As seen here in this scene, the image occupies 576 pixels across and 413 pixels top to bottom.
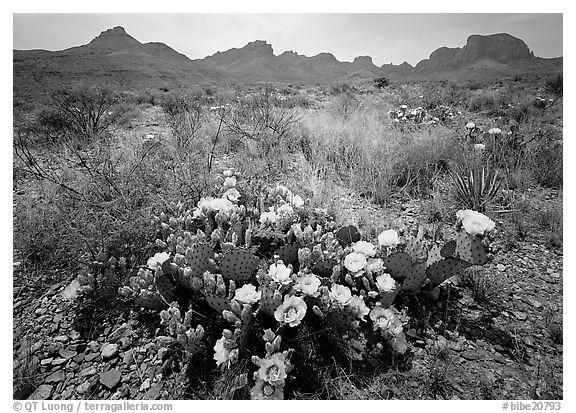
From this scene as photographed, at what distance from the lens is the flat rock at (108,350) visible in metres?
1.76

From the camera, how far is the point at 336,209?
10.2ft

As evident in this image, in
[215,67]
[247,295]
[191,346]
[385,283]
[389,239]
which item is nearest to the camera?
[191,346]

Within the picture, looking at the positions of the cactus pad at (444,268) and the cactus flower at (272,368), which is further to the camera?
the cactus pad at (444,268)

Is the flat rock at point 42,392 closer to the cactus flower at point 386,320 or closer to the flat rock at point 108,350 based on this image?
the flat rock at point 108,350

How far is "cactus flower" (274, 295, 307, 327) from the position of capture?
1589mm

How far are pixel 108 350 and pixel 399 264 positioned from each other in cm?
175

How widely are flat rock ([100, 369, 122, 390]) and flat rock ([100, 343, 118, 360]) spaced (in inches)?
3.8

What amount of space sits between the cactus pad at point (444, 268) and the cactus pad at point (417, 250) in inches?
3.4

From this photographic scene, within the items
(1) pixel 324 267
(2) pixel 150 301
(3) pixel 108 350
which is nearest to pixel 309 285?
(1) pixel 324 267

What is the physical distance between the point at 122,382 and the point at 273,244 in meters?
1.18

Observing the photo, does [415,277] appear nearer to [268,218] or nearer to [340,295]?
[340,295]

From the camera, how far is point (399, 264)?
194 centimetres

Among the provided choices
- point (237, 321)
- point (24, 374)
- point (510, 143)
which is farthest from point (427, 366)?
point (510, 143)

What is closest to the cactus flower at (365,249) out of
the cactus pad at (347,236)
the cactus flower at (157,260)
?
the cactus pad at (347,236)
